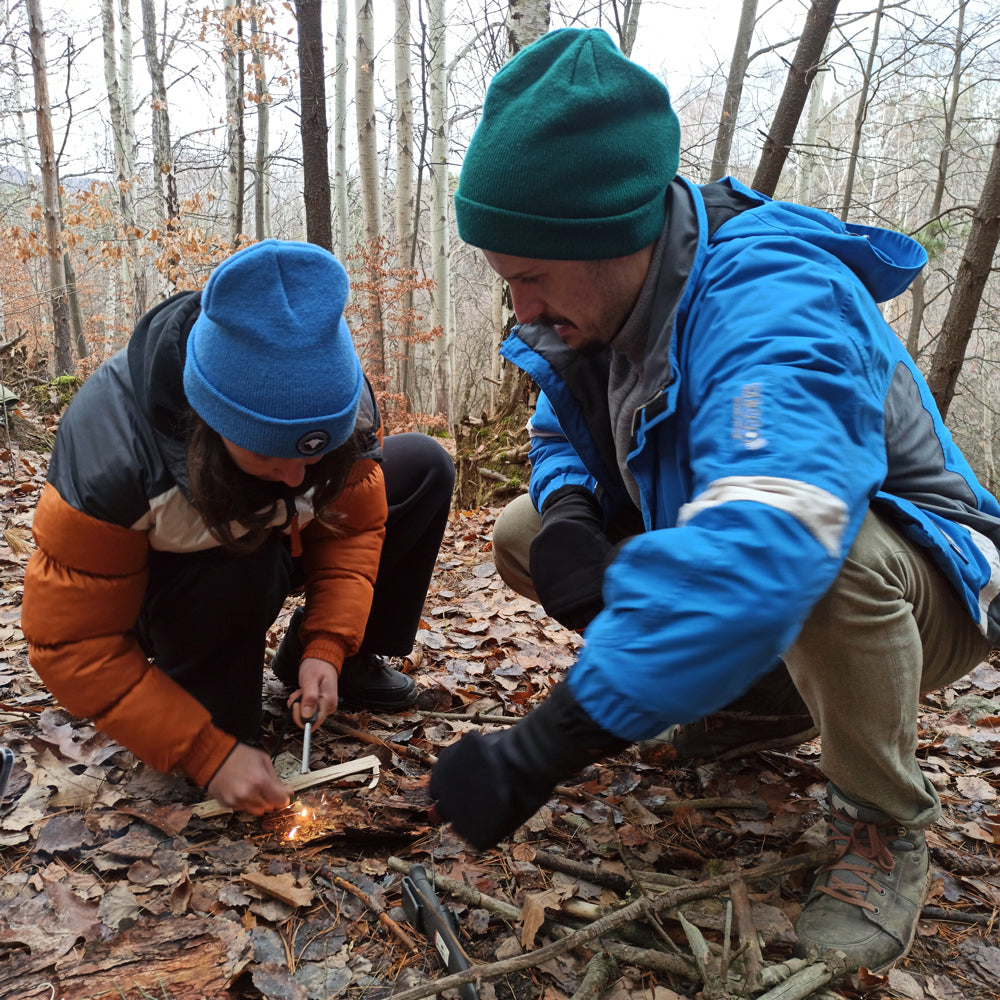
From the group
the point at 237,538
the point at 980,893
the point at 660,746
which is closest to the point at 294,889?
the point at 237,538

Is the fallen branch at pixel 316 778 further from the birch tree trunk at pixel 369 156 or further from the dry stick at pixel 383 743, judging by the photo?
the birch tree trunk at pixel 369 156

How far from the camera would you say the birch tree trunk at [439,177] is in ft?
45.5

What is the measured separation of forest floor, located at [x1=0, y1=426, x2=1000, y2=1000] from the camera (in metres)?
1.68

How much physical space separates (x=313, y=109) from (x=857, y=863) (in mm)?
6014

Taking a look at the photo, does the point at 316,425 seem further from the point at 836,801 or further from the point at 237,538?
the point at 836,801

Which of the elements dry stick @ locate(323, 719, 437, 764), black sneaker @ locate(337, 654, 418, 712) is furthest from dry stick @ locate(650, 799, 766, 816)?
black sneaker @ locate(337, 654, 418, 712)

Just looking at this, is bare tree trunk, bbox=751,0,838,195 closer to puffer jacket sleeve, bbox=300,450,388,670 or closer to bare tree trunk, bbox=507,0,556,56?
bare tree trunk, bbox=507,0,556,56

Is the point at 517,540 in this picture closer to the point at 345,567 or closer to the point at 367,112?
the point at 345,567

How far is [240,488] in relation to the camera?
1939 millimetres

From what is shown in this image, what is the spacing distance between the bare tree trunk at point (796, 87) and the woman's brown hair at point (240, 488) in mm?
5527

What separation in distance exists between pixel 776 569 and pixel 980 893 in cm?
151

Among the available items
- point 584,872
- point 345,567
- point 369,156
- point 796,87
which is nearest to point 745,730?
point 584,872

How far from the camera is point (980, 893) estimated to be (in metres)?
2.05

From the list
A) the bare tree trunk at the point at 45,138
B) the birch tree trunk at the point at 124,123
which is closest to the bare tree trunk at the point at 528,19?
the bare tree trunk at the point at 45,138
